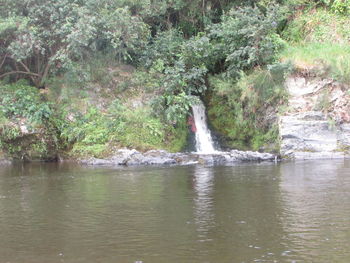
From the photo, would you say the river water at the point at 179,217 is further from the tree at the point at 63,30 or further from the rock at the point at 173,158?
the tree at the point at 63,30

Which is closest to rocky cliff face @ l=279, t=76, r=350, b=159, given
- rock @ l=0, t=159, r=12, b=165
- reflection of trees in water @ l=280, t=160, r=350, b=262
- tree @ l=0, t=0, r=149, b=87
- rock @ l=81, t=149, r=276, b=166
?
rock @ l=81, t=149, r=276, b=166

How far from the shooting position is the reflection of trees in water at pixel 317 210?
28.7 feet

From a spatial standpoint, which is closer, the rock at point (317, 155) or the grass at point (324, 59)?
the rock at point (317, 155)

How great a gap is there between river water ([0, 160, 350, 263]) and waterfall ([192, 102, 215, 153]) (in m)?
5.85

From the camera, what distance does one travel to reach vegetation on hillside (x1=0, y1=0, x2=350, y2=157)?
917 inches

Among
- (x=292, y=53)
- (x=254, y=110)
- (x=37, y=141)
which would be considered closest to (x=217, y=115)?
(x=254, y=110)

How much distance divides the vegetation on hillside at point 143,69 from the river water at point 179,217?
5.93 m

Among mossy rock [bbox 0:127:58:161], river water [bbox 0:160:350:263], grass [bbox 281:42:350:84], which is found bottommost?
river water [bbox 0:160:350:263]

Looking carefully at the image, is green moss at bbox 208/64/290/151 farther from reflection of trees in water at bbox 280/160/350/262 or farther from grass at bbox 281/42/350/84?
reflection of trees in water at bbox 280/160/350/262

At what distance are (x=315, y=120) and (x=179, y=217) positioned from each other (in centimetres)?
1291

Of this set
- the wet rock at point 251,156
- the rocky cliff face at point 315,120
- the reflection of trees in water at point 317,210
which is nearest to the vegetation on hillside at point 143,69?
the rocky cliff face at point 315,120

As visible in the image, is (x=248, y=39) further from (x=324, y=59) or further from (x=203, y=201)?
(x=203, y=201)

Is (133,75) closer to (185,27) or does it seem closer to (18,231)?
(185,27)

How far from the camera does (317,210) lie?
11.3 meters
